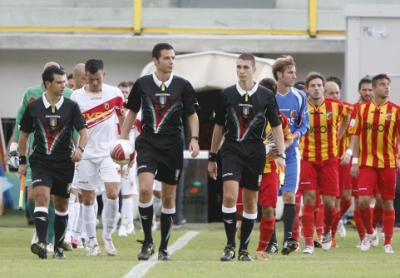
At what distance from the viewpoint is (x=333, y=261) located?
37.0ft

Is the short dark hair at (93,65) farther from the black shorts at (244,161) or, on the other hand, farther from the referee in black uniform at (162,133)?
the black shorts at (244,161)

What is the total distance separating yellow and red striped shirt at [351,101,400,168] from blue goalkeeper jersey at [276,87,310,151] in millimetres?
1491

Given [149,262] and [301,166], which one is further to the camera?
[301,166]

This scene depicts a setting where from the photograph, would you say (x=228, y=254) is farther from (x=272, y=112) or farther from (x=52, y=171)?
(x=52, y=171)

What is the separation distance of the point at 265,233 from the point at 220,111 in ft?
5.21

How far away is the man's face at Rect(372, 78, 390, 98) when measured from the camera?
13984mm

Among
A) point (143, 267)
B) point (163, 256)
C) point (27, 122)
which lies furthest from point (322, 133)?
point (143, 267)

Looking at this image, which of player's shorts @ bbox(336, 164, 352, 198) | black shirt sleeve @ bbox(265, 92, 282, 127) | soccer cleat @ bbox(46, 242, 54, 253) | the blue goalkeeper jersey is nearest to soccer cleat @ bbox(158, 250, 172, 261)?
A: black shirt sleeve @ bbox(265, 92, 282, 127)

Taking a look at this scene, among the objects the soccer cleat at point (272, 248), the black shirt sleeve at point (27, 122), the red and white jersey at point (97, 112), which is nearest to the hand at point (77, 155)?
the black shirt sleeve at point (27, 122)

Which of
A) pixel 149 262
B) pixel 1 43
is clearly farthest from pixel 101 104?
pixel 1 43

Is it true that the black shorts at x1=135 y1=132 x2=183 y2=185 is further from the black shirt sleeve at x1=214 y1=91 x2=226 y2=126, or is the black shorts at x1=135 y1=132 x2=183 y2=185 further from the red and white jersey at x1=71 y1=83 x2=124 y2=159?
the red and white jersey at x1=71 y1=83 x2=124 y2=159

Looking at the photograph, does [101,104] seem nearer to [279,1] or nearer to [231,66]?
[231,66]

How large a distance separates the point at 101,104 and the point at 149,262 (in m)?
2.80

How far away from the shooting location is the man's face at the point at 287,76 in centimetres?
1273
